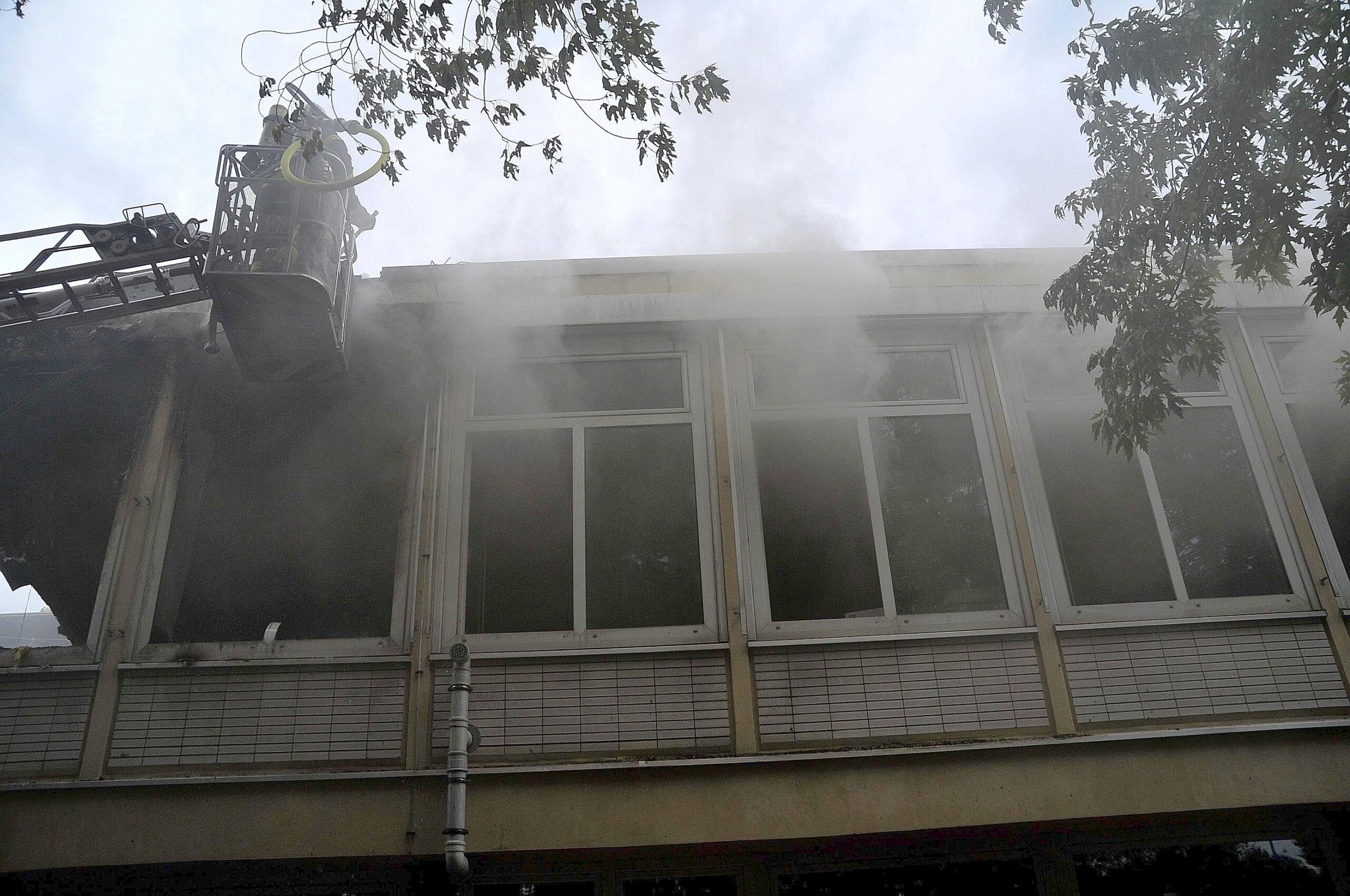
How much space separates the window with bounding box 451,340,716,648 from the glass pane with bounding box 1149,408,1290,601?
3955 mm

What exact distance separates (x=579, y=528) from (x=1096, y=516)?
4343 mm

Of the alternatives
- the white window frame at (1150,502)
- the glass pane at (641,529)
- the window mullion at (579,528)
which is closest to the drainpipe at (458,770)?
the window mullion at (579,528)

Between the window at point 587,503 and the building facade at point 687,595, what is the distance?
0.03m

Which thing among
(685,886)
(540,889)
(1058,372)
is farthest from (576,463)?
(1058,372)

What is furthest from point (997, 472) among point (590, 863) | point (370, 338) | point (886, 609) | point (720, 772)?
point (370, 338)

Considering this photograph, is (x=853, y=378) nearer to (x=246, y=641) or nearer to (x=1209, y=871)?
(x=1209, y=871)

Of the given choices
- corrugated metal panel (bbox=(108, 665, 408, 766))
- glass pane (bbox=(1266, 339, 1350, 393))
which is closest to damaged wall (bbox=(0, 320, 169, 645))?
corrugated metal panel (bbox=(108, 665, 408, 766))

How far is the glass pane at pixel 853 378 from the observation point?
752 centimetres

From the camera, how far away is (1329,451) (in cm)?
749

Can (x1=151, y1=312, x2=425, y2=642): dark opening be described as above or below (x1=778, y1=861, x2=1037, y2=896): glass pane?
above

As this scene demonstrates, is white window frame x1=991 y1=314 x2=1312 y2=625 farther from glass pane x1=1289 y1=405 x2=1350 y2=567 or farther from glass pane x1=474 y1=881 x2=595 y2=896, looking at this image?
glass pane x1=474 y1=881 x2=595 y2=896

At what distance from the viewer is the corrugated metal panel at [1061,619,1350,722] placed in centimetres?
641

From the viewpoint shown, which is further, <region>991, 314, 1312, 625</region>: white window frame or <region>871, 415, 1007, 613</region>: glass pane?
<region>871, 415, 1007, 613</region>: glass pane

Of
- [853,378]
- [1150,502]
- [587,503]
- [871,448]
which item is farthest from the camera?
[853,378]
